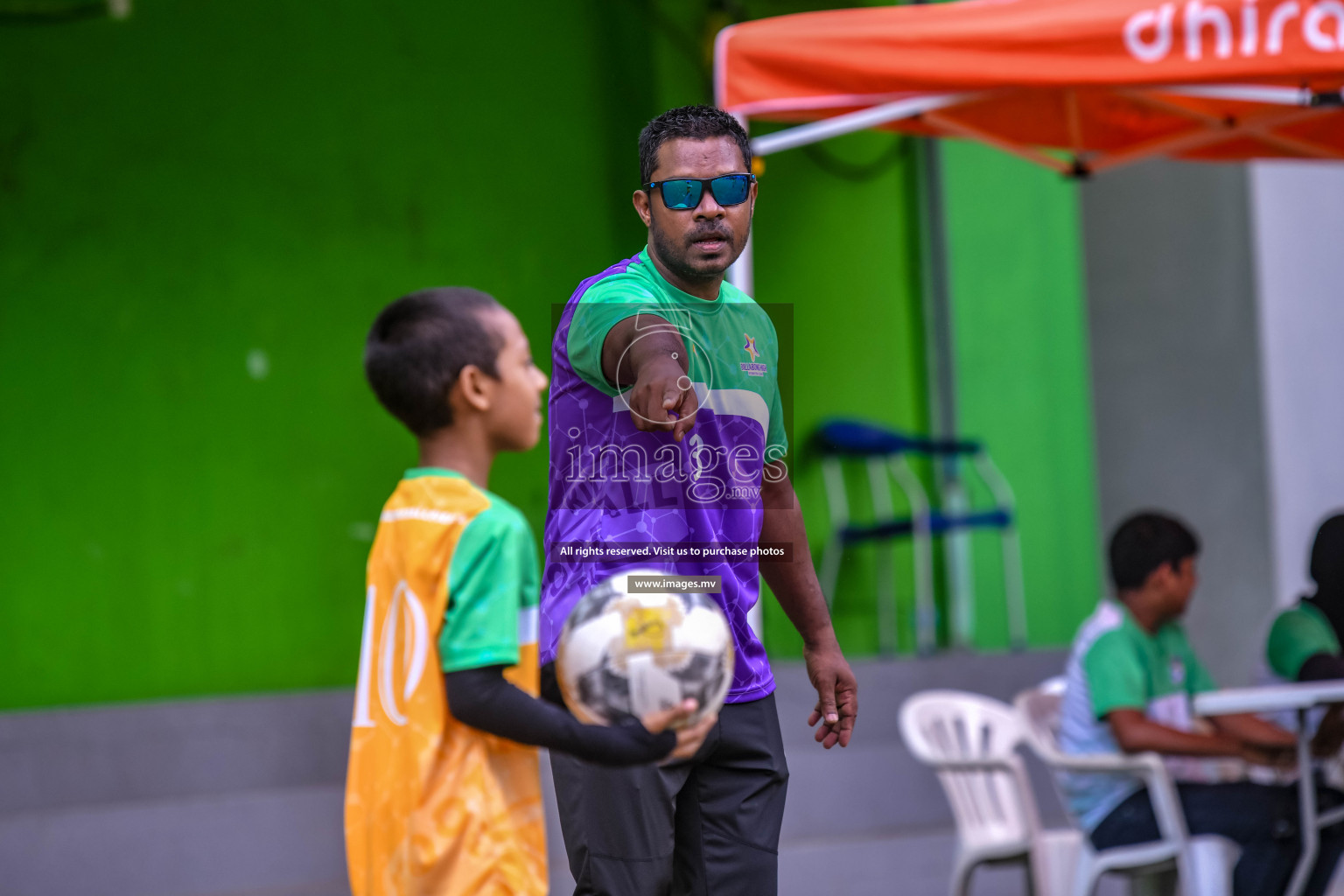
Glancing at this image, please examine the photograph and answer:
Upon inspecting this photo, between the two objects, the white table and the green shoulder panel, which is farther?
the white table

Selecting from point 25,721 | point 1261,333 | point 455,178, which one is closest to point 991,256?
point 1261,333

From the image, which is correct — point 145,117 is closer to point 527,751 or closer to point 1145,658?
point 1145,658

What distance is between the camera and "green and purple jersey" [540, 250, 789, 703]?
206cm

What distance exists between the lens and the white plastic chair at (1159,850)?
13.0 ft

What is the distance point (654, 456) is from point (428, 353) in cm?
35

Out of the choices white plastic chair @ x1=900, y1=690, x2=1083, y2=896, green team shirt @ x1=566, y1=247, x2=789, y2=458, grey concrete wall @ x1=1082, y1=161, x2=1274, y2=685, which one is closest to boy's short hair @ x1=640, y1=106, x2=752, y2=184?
green team shirt @ x1=566, y1=247, x2=789, y2=458

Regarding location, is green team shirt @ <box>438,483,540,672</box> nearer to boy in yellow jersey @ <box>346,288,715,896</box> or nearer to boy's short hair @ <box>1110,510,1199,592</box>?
boy in yellow jersey @ <box>346,288,715,896</box>

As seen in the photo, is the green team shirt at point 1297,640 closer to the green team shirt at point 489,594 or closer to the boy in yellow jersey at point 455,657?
the boy in yellow jersey at point 455,657

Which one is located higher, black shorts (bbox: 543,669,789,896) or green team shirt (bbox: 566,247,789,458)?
green team shirt (bbox: 566,247,789,458)

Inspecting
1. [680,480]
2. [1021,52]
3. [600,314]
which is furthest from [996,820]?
[600,314]

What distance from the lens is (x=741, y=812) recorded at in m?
2.25

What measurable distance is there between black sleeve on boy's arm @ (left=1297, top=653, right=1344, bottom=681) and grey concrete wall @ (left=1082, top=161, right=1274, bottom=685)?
379 cm

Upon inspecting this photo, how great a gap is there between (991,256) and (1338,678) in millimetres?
4113

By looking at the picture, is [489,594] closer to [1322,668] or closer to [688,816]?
[688,816]
